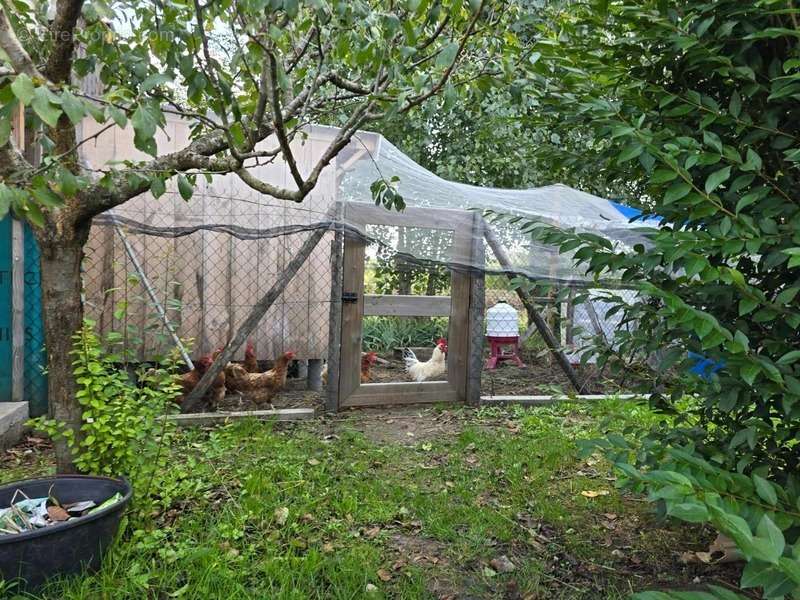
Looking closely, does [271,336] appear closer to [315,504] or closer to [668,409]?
[315,504]

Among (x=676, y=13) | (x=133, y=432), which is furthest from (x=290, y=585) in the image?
(x=676, y=13)

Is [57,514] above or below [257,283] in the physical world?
below

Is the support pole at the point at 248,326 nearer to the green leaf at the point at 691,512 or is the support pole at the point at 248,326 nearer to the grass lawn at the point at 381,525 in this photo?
the grass lawn at the point at 381,525

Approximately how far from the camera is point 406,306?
14.9ft

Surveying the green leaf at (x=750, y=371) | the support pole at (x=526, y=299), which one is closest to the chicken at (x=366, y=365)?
the support pole at (x=526, y=299)

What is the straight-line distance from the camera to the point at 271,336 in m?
4.80

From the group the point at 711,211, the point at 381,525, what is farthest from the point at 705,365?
the point at 381,525

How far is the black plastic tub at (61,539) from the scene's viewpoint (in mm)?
1759

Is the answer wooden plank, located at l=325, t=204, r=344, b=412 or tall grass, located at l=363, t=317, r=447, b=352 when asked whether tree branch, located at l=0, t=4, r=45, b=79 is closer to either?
wooden plank, located at l=325, t=204, r=344, b=412

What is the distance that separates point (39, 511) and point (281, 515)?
93 centimetres

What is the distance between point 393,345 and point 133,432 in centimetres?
321

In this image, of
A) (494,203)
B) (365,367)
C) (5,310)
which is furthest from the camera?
(365,367)

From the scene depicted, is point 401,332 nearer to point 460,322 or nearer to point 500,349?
point 460,322

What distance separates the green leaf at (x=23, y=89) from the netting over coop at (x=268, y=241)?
304 centimetres
